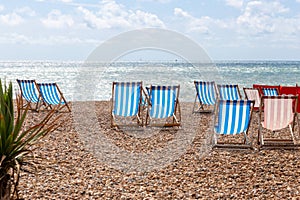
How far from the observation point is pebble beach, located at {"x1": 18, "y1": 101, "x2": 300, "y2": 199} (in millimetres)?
3520

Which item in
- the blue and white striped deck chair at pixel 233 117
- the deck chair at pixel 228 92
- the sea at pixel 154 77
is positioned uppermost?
the sea at pixel 154 77

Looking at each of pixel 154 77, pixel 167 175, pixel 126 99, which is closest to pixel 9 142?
pixel 167 175

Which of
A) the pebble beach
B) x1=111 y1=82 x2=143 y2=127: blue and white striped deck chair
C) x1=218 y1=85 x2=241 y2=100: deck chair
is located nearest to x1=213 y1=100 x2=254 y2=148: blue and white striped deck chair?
the pebble beach

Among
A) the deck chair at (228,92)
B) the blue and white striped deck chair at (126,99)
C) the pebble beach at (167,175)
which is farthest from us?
the deck chair at (228,92)

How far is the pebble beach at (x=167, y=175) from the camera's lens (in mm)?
3520

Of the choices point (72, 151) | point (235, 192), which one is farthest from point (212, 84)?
point (235, 192)

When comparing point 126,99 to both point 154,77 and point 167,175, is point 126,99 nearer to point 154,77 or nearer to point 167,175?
point 167,175

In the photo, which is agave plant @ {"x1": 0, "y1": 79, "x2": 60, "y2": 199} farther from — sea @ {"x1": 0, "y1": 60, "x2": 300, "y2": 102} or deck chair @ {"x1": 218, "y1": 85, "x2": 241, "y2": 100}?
sea @ {"x1": 0, "y1": 60, "x2": 300, "y2": 102}

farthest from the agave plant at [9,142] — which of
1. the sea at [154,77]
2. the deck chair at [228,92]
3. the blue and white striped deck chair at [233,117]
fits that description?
the sea at [154,77]

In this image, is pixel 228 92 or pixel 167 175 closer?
pixel 167 175

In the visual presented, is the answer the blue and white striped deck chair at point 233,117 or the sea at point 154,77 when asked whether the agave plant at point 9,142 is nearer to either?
the blue and white striped deck chair at point 233,117

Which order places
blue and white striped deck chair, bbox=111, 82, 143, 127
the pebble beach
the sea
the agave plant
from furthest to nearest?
the sea, blue and white striped deck chair, bbox=111, 82, 143, 127, the pebble beach, the agave plant

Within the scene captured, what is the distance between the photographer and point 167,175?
407 cm

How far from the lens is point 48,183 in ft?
12.3
